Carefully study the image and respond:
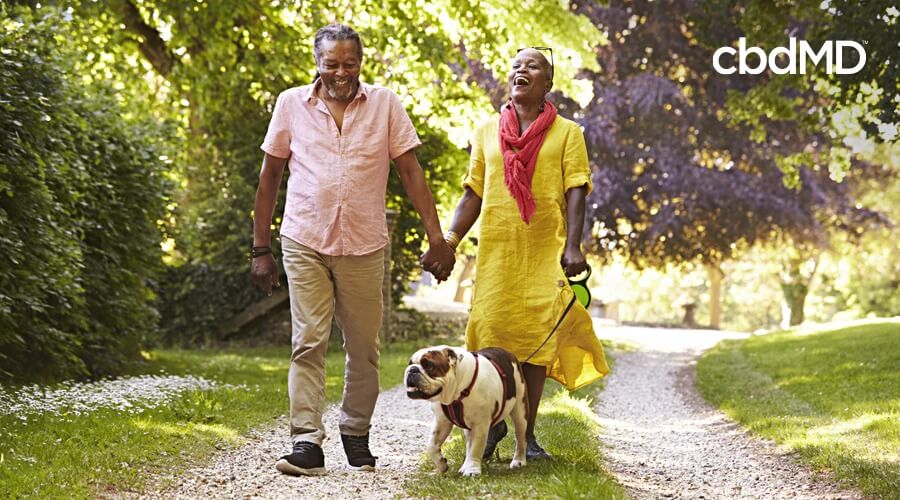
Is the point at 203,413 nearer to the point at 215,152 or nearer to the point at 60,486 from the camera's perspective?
the point at 60,486

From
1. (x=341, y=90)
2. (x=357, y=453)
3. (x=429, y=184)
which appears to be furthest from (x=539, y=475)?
(x=429, y=184)

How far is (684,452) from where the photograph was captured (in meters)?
7.82

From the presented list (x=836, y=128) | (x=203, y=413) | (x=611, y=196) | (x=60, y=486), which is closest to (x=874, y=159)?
(x=611, y=196)

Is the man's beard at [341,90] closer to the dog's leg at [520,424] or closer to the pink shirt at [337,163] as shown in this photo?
the pink shirt at [337,163]

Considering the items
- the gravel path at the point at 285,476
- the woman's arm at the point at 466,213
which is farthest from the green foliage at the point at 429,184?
the woman's arm at the point at 466,213

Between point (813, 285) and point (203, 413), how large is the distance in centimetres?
4234

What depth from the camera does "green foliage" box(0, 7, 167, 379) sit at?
8.84 m

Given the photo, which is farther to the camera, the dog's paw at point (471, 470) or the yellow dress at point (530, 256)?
the yellow dress at point (530, 256)

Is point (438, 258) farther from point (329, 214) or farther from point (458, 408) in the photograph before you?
point (458, 408)

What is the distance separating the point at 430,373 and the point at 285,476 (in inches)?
48.7

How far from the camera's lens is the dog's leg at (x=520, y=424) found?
18.6ft

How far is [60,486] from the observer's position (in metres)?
5.21

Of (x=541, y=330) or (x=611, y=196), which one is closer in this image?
(x=541, y=330)

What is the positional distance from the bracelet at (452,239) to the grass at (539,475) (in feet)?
3.86
